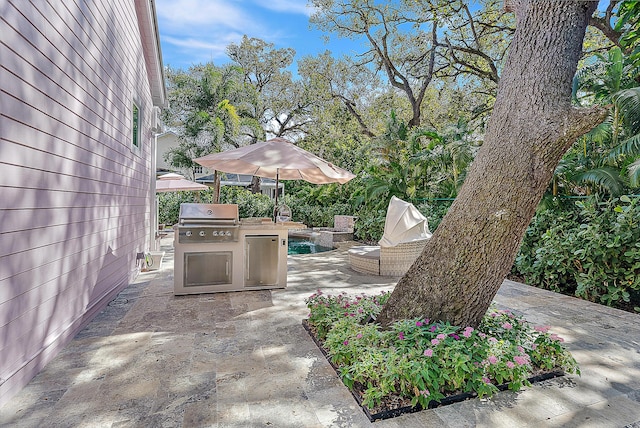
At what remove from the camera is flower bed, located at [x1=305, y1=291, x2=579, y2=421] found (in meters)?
2.31

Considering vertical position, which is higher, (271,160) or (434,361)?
(271,160)

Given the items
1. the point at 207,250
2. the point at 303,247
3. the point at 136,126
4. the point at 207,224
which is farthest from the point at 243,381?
the point at 303,247

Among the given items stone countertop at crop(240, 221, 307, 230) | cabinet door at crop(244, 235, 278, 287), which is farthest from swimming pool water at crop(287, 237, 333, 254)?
stone countertop at crop(240, 221, 307, 230)

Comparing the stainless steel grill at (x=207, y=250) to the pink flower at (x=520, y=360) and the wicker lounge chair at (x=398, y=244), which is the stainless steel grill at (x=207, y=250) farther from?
the pink flower at (x=520, y=360)

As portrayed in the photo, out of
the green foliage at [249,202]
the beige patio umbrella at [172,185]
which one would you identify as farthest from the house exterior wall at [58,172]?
the green foliage at [249,202]

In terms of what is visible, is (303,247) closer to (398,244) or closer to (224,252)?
(398,244)

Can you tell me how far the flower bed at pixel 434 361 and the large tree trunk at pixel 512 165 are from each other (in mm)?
246

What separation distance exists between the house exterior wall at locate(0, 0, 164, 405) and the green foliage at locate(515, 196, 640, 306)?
667 cm

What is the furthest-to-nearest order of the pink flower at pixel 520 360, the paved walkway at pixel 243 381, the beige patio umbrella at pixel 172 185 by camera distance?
the beige patio umbrella at pixel 172 185 → the pink flower at pixel 520 360 → the paved walkway at pixel 243 381

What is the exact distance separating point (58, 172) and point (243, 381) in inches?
101

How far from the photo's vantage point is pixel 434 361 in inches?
95.5

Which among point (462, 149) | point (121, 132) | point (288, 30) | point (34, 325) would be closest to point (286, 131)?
point (288, 30)

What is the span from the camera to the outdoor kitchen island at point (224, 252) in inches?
190

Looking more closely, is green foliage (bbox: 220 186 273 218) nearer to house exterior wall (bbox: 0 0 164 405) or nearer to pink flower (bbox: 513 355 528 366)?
house exterior wall (bbox: 0 0 164 405)
